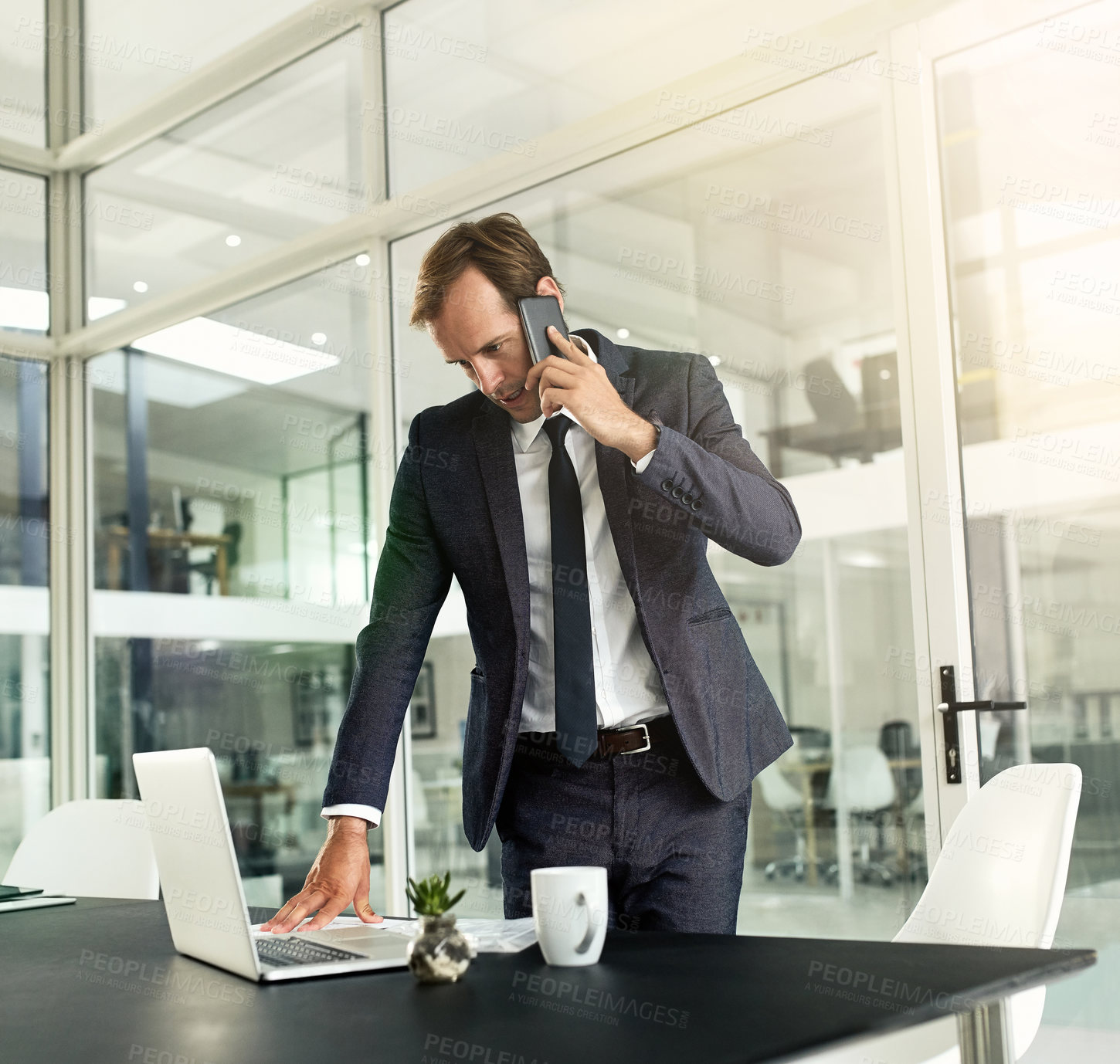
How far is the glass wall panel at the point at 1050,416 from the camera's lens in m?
2.43

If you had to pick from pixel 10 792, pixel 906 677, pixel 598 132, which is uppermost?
pixel 598 132

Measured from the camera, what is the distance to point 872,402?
2943 mm

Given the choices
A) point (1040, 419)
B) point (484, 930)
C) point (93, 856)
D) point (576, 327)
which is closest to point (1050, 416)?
point (1040, 419)

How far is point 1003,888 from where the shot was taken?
60.1 inches

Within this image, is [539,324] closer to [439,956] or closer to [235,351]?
[439,956]

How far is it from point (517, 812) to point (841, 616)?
5.55 feet

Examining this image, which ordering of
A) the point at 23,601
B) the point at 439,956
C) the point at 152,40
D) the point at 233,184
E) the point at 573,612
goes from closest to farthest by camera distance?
the point at 439,956 < the point at 573,612 < the point at 233,184 < the point at 152,40 < the point at 23,601

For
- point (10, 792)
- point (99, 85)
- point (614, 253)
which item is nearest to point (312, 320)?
point (614, 253)

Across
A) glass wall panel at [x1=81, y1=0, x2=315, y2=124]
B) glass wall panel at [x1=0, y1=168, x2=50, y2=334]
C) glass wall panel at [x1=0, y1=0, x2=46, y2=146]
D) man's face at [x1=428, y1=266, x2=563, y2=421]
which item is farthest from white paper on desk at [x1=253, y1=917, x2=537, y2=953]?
glass wall panel at [x1=0, y1=0, x2=46, y2=146]

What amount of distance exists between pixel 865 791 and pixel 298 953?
2.10 metres

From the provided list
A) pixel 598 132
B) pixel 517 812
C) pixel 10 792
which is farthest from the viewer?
pixel 10 792

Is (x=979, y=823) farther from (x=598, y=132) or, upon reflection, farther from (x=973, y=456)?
(x=598, y=132)

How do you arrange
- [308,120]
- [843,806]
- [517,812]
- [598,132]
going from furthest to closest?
[308,120], [598,132], [843,806], [517,812]

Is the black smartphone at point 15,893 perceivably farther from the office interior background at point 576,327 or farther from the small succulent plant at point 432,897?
the office interior background at point 576,327
